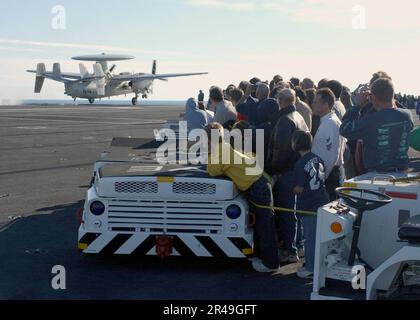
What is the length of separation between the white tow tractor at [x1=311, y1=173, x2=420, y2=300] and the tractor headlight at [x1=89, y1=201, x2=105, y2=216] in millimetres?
3116

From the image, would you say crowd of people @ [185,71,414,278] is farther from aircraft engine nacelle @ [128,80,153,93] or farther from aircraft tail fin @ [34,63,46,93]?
aircraft tail fin @ [34,63,46,93]

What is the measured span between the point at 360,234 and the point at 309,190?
1845 mm

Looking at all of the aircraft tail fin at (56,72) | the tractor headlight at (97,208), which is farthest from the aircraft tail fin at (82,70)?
the tractor headlight at (97,208)

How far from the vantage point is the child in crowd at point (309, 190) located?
6.82m

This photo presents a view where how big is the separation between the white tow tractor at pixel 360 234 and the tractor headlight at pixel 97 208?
3.12 metres

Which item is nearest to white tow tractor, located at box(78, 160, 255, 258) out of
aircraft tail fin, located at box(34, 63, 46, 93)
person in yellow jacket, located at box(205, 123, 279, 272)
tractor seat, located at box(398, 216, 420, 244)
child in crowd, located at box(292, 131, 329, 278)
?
person in yellow jacket, located at box(205, 123, 279, 272)

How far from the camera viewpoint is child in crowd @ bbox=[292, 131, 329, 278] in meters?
6.82

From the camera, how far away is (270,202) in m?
7.14

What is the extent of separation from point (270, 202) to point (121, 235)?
1.79m

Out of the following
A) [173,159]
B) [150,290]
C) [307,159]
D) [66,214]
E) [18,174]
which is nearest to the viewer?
[150,290]

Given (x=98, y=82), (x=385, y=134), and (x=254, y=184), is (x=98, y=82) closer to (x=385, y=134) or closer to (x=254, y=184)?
(x=254, y=184)
